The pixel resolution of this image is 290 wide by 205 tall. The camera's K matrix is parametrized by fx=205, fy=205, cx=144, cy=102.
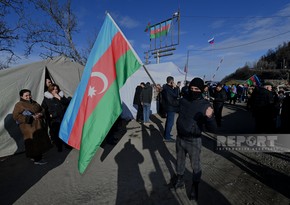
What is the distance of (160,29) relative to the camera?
19.1 meters

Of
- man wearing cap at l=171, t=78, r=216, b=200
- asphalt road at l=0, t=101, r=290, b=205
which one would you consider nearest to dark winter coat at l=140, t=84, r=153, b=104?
asphalt road at l=0, t=101, r=290, b=205

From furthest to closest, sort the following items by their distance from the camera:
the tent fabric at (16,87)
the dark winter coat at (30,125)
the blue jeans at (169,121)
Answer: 1. the blue jeans at (169,121)
2. the tent fabric at (16,87)
3. the dark winter coat at (30,125)

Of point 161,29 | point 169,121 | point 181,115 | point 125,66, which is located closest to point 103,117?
point 125,66

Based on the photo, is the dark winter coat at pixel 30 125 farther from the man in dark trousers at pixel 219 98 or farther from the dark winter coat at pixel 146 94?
the man in dark trousers at pixel 219 98

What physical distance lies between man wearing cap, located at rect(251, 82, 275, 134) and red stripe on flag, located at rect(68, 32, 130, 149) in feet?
14.9

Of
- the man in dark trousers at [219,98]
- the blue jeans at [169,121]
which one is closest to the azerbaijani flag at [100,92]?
the blue jeans at [169,121]

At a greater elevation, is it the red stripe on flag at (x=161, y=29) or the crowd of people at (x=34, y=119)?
the red stripe on flag at (x=161, y=29)

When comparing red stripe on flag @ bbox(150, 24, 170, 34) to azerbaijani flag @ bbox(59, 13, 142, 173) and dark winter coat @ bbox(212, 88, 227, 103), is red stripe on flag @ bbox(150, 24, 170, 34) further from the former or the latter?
azerbaijani flag @ bbox(59, 13, 142, 173)

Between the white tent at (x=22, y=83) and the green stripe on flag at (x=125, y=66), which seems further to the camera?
the white tent at (x=22, y=83)

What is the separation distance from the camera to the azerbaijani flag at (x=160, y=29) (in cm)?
1825

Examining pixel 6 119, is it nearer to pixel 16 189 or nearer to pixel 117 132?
pixel 16 189

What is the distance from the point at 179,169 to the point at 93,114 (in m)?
1.65

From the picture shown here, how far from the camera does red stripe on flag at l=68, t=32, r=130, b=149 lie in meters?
3.33

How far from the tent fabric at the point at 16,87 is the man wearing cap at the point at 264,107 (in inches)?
243
